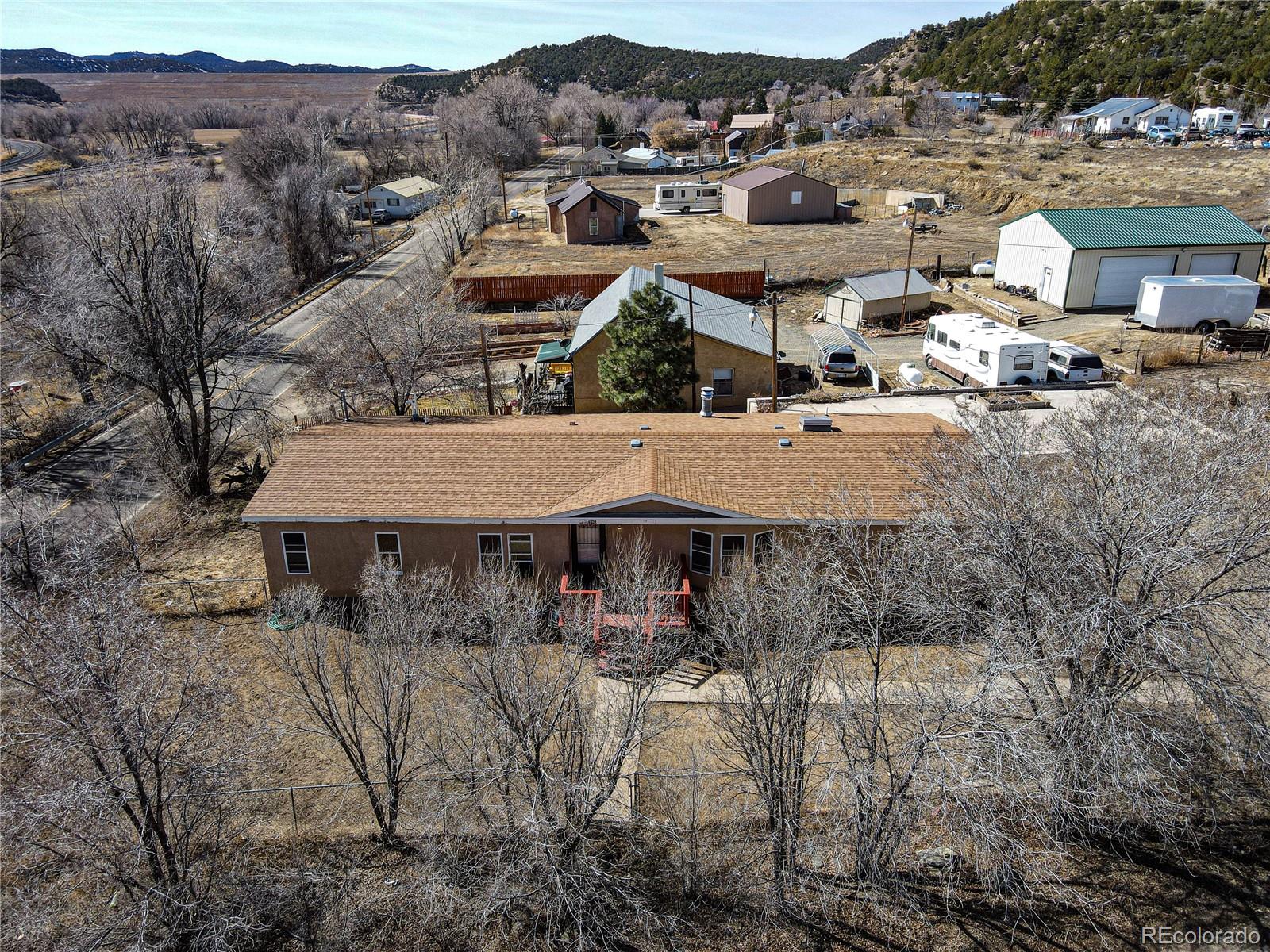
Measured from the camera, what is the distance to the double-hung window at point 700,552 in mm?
20094

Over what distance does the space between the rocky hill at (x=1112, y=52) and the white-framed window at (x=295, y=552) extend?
110 meters

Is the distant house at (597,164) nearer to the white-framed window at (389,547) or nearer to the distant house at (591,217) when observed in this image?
the distant house at (591,217)

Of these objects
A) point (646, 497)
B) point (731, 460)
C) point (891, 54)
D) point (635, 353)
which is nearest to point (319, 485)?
point (646, 497)

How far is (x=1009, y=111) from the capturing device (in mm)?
115188

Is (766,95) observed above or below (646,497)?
above

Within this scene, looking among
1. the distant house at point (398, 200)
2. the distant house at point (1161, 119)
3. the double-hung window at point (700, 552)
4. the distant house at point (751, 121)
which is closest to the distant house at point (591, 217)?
the distant house at point (398, 200)

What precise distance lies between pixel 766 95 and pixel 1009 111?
90760 mm

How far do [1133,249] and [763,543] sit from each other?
110 feet

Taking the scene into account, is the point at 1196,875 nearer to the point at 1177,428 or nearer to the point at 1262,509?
the point at 1262,509

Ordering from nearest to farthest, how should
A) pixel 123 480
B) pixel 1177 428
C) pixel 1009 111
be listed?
1. pixel 1177 428
2. pixel 123 480
3. pixel 1009 111

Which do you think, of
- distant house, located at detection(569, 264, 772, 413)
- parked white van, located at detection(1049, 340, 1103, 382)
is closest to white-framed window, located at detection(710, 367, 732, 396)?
distant house, located at detection(569, 264, 772, 413)

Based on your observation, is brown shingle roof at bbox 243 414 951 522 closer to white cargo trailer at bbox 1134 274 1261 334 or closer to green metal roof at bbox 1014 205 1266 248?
white cargo trailer at bbox 1134 274 1261 334

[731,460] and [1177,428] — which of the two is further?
[731,460]

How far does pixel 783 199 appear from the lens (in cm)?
7462
